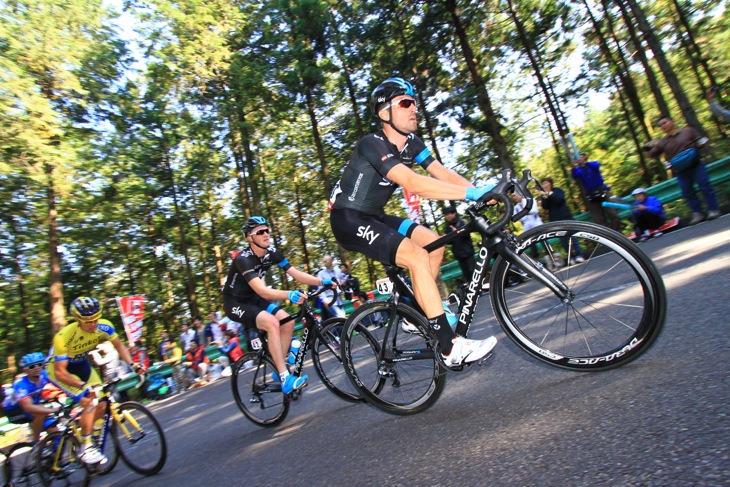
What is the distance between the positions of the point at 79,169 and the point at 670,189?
2068 centimetres

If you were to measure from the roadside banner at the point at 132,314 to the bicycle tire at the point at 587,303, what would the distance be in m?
12.4

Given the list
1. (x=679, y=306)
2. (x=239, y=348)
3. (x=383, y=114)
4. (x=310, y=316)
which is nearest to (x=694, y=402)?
(x=679, y=306)

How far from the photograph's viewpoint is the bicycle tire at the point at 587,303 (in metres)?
2.91

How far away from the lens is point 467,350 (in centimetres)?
344

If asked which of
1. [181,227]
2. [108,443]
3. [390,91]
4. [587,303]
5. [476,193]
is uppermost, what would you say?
[181,227]

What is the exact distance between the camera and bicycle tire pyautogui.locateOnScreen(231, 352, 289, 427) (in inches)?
215

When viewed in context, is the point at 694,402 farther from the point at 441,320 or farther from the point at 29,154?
the point at 29,154

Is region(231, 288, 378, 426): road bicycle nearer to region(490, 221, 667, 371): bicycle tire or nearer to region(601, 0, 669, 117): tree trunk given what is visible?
region(490, 221, 667, 371): bicycle tire

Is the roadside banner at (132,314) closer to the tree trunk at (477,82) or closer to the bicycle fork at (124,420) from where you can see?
the bicycle fork at (124,420)

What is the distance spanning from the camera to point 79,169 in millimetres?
19906

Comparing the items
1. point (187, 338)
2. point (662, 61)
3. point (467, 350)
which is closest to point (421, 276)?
point (467, 350)

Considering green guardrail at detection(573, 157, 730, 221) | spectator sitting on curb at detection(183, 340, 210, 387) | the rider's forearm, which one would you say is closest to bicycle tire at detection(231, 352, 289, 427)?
the rider's forearm

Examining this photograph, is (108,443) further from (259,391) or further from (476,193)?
(476,193)

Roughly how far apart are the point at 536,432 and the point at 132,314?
43.9 ft
